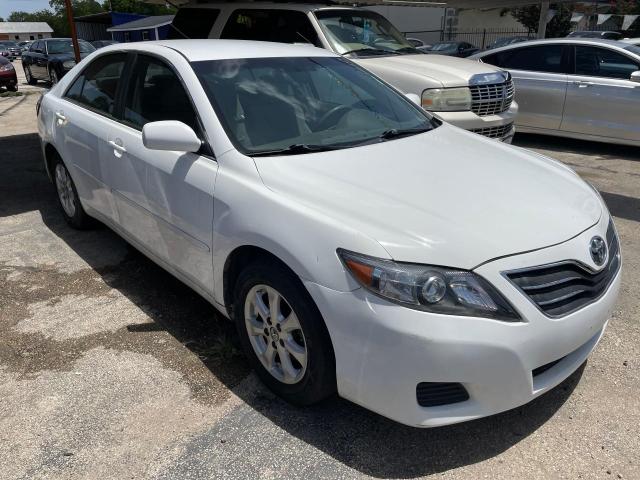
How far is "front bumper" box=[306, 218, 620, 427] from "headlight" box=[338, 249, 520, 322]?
0.10 ft

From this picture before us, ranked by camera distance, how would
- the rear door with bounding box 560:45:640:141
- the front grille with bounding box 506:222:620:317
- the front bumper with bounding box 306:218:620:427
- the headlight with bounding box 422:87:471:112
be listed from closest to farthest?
1. the front bumper with bounding box 306:218:620:427
2. the front grille with bounding box 506:222:620:317
3. the headlight with bounding box 422:87:471:112
4. the rear door with bounding box 560:45:640:141

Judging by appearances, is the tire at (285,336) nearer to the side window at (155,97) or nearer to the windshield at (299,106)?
the windshield at (299,106)

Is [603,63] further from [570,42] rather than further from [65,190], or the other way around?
[65,190]

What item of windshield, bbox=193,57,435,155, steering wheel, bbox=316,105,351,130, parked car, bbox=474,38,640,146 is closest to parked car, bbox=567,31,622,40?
parked car, bbox=474,38,640,146

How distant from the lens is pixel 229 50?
11.4 feet

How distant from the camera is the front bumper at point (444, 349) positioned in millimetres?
2088

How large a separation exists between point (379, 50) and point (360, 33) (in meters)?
0.37

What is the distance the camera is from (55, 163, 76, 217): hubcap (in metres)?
4.68

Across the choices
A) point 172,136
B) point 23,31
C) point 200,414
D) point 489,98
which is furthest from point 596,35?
point 23,31

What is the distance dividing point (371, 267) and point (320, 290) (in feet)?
0.79

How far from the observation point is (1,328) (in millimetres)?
3471

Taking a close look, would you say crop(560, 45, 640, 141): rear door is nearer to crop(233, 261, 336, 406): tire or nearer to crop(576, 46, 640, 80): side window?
crop(576, 46, 640, 80): side window

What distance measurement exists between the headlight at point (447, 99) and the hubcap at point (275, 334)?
13.0 ft

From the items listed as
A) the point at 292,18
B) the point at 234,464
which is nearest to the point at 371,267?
the point at 234,464
